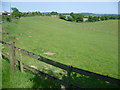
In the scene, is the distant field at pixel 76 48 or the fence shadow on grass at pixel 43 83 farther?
the distant field at pixel 76 48

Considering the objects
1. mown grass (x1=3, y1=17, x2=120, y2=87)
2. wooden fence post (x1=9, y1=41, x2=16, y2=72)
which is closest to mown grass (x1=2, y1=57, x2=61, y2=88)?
wooden fence post (x1=9, y1=41, x2=16, y2=72)

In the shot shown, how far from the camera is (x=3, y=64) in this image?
5211 millimetres

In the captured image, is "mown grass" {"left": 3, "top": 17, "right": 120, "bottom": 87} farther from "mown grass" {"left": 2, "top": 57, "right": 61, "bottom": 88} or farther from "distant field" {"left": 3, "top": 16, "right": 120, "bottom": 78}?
"mown grass" {"left": 2, "top": 57, "right": 61, "bottom": 88}

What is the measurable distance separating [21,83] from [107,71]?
4.69m

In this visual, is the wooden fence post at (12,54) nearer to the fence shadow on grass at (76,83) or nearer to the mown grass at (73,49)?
the mown grass at (73,49)

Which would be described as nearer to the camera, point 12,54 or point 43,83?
point 43,83

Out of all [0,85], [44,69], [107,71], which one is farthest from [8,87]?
[107,71]

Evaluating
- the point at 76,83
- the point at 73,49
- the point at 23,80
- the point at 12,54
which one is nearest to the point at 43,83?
the point at 23,80

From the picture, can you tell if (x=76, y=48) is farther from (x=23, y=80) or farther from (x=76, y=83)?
(x=23, y=80)

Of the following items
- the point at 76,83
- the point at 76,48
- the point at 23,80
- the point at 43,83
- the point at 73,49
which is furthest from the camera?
the point at 76,48

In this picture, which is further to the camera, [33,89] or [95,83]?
[95,83]

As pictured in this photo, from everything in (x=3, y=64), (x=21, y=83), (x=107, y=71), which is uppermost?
(x=3, y=64)

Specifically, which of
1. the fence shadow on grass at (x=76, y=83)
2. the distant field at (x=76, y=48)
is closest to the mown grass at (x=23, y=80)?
the fence shadow on grass at (x=76, y=83)

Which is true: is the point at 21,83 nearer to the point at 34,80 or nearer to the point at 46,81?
the point at 34,80
